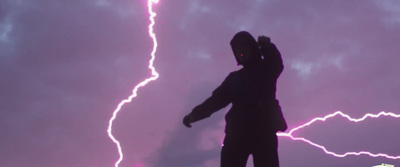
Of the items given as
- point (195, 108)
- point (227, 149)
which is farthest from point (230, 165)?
point (195, 108)

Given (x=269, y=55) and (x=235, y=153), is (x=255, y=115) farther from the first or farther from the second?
(x=269, y=55)

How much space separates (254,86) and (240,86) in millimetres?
116

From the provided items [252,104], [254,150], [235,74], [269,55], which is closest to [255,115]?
[252,104]

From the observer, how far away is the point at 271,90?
11.9ft

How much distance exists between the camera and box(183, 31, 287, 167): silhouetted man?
3.54 m

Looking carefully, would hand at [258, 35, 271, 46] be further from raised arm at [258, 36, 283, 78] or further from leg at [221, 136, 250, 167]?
leg at [221, 136, 250, 167]

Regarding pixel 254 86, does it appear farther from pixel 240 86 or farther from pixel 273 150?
pixel 273 150

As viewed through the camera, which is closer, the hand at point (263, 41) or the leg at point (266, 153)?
the leg at point (266, 153)

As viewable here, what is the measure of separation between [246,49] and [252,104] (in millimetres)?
467

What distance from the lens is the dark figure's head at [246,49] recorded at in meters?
A: 3.65

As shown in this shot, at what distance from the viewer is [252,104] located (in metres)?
3.56

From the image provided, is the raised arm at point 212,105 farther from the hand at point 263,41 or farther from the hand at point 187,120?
the hand at point 263,41

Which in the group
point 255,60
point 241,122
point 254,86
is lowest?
point 241,122

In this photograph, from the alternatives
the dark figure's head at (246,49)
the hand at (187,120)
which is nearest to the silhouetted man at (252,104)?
the dark figure's head at (246,49)
